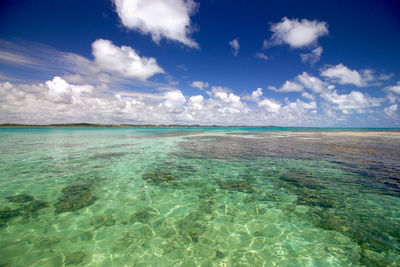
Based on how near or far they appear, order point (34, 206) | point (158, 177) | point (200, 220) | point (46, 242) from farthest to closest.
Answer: point (158, 177) < point (34, 206) < point (200, 220) < point (46, 242)

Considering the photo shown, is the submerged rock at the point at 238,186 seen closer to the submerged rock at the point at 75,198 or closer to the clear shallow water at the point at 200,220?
the clear shallow water at the point at 200,220

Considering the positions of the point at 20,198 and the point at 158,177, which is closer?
the point at 20,198

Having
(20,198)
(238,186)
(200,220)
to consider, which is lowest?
(20,198)

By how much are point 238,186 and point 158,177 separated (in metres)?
6.29

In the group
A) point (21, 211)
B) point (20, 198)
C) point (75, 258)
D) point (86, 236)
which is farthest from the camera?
→ point (20, 198)

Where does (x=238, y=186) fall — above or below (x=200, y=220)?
above

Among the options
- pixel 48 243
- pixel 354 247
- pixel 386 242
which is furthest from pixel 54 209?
pixel 386 242

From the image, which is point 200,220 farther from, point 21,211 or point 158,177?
point 21,211

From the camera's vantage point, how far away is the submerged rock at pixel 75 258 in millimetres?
5389

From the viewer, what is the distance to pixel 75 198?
31.7 ft

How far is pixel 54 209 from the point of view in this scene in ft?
27.8

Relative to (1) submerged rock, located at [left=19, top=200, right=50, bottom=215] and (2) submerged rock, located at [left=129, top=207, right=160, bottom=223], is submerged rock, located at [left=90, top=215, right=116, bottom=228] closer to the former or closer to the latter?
(2) submerged rock, located at [left=129, top=207, right=160, bottom=223]

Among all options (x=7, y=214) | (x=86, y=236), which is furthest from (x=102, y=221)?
(x=7, y=214)

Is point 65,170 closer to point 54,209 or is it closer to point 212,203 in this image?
point 54,209
